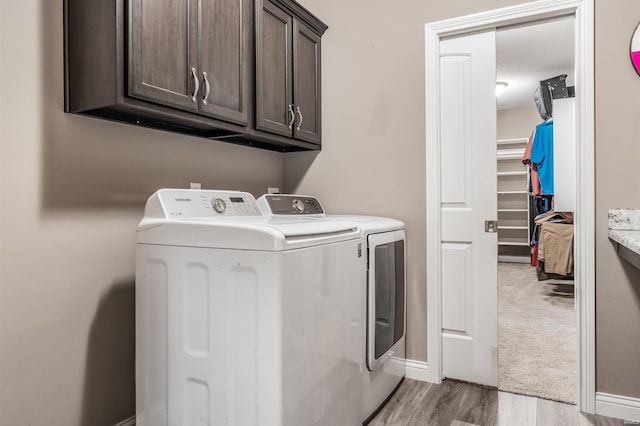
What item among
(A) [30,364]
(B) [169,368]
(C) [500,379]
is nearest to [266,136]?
(B) [169,368]

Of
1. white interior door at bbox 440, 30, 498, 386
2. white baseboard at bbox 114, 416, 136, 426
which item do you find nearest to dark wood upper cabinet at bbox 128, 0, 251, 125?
white interior door at bbox 440, 30, 498, 386

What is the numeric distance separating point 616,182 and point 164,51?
2.10 meters

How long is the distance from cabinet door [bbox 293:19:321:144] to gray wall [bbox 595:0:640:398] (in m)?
1.52

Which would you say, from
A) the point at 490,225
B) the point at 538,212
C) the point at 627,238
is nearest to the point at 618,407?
the point at 627,238

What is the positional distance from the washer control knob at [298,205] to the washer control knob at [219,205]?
1.56 feet

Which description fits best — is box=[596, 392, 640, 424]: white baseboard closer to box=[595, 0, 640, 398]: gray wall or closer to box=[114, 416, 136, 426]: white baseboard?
box=[595, 0, 640, 398]: gray wall

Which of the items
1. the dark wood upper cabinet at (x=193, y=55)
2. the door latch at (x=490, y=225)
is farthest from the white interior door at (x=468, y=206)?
the dark wood upper cabinet at (x=193, y=55)

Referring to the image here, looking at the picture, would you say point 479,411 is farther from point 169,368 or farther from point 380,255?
point 169,368

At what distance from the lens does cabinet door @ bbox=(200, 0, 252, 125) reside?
1679mm

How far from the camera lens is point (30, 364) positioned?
1377mm

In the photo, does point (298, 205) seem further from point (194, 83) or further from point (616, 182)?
point (616, 182)

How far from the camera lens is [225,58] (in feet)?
5.84

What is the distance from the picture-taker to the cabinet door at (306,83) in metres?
2.33

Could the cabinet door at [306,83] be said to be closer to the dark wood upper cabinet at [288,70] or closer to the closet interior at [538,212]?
the dark wood upper cabinet at [288,70]
